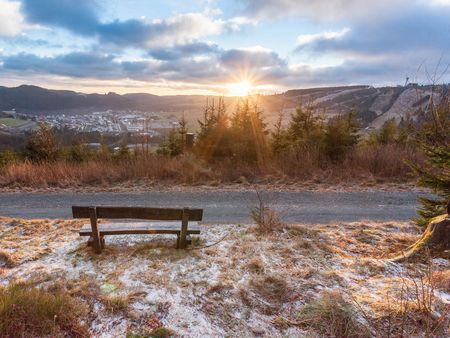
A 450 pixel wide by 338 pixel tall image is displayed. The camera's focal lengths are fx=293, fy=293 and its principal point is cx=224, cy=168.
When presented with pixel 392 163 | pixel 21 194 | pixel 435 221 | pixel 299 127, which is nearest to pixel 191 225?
pixel 435 221

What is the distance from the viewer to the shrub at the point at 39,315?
2789mm

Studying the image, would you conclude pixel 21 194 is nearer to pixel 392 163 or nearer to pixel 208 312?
pixel 208 312

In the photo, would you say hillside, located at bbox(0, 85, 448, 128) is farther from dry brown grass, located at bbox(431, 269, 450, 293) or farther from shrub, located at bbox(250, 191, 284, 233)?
dry brown grass, located at bbox(431, 269, 450, 293)

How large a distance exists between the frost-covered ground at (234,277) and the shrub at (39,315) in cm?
18

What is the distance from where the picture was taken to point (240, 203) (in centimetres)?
816

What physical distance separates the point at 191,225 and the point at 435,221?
A: 3.88 m

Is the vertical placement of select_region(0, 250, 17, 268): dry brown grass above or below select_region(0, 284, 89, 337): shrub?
below

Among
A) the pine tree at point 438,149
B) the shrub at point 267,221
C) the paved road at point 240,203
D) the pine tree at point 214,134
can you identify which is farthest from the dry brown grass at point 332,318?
the pine tree at point 214,134

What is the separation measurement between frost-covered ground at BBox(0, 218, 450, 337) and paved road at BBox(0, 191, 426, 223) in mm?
1292

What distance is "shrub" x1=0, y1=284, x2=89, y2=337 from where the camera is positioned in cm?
279

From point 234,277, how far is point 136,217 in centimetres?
171

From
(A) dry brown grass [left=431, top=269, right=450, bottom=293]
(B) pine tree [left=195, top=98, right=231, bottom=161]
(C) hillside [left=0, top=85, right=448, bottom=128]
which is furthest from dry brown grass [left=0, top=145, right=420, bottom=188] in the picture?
(C) hillside [left=0, top=85, right=448, bottom=128]

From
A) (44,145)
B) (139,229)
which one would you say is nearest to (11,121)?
(44,145)

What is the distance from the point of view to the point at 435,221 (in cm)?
454
